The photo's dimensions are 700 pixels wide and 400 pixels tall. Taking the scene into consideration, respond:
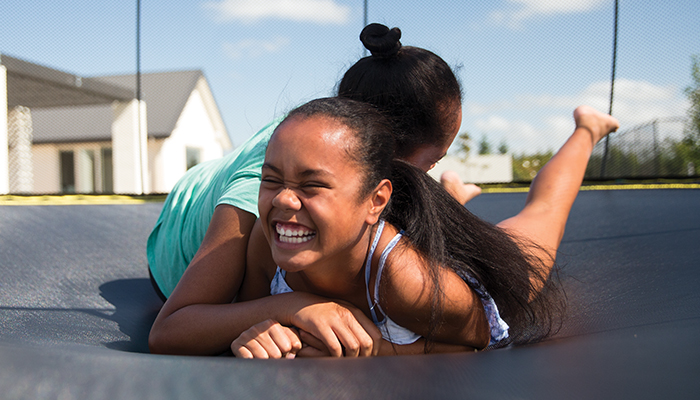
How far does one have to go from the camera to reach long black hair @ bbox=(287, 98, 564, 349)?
0.72 metres

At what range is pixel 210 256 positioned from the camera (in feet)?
2.58

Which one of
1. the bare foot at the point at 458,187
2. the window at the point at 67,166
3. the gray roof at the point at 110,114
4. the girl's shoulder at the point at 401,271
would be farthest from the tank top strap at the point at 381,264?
the window at the point at 67,166

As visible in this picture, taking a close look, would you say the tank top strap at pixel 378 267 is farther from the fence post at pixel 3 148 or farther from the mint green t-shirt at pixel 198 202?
the fence post at pixel 3 148

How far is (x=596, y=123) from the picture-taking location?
162cm

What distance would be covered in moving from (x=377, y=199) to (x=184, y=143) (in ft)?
33.0

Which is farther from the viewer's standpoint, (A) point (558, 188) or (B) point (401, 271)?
(A) point (558, 188)

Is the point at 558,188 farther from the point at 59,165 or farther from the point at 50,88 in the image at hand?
the point at 59,165

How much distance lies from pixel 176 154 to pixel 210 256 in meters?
9.52

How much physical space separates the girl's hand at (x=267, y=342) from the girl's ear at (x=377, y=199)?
7.3 inches

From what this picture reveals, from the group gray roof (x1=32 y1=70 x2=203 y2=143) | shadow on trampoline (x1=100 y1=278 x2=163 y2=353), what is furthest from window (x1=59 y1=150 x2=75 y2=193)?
shadow on trampoline (x1=100 y1=278 x2=163 y2=353)

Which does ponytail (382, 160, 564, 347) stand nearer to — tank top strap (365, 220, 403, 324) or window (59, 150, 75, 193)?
tank top strap (365, 220, 403, 324)

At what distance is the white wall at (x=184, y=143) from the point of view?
9.06 m

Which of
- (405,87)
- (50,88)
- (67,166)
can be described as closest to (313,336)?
(405,87)

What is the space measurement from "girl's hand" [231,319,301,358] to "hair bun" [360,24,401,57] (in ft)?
1.74
